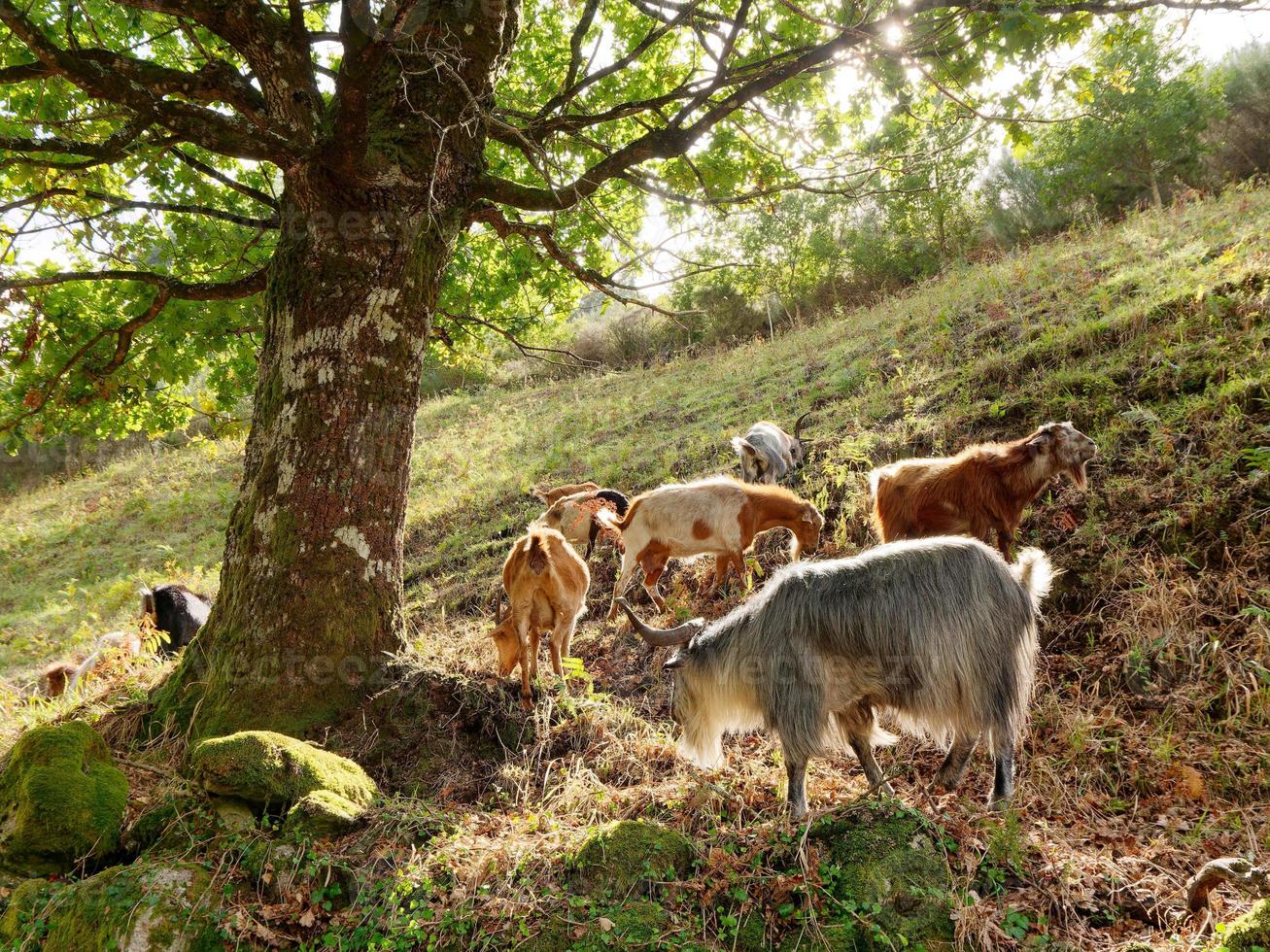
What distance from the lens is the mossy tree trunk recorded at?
3.90m

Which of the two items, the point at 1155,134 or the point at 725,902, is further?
the point at 1155,134

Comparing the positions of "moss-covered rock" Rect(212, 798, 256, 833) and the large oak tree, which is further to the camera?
the large oak tree

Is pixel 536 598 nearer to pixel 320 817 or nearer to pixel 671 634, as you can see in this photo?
pixel 671 634

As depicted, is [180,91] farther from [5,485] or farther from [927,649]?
[5,485]

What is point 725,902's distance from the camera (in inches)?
104

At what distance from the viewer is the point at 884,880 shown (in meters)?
2.59

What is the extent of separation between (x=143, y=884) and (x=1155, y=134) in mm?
25872

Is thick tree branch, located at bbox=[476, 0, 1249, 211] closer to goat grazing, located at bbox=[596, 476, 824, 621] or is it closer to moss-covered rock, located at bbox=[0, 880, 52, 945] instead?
goat grazing, located at bbox=[596, 476, 824, 621]

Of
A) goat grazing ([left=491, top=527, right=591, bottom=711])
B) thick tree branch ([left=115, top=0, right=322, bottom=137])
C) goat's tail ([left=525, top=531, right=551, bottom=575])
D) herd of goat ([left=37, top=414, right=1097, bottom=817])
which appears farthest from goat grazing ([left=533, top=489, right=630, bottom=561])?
thick tree branch ([left=115, top=0, right=322, bottom=137])

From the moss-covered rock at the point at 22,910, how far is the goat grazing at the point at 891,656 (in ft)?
8.65

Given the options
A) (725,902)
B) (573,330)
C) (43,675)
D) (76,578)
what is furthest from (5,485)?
(725,902)

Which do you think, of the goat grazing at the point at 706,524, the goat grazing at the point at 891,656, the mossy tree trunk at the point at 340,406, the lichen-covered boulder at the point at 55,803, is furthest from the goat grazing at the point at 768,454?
the lichen-covered boulder at the point at 55,803

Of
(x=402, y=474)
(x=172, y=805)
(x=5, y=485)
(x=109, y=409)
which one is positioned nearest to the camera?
(x=172, y=805)

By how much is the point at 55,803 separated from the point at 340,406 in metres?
2.32
